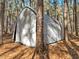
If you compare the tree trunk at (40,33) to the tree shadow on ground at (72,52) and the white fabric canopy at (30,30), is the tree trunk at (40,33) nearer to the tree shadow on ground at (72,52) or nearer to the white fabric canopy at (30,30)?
the tree shadow on ground at (72,52)

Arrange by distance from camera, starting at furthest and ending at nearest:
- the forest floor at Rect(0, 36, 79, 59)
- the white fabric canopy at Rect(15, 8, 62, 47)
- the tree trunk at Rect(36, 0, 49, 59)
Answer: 1. the white fabric canopy at Rect(15, 8, 62, 47)
2. the forest floor at Rect(0, 36, 79, 59)
3. the tree trunk at Rect(36, 0, 49, 59)

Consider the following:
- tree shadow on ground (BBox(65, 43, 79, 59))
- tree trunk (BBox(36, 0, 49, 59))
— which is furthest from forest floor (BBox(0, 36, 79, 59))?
tree trunk (BBox(36, 0, 49, 59))

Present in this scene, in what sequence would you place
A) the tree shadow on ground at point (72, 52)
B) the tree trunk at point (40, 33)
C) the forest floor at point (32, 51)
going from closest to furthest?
1. the tree trunk at point (40, 33)
2. the forest floor at point (32, 51)
3. the tree shadow on ground at point (72, 52)

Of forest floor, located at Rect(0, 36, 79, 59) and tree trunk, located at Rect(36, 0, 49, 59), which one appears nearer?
tree trunk, located at Rect(36, 0, 49, 59)

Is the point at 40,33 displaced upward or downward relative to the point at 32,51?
upward

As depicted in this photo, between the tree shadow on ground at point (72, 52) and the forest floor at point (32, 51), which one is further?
the tree shadow on ground at point (72, 52)

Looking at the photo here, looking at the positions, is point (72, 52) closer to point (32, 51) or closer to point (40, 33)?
point (32, 51)

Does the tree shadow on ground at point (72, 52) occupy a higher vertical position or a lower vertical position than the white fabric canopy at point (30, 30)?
lower

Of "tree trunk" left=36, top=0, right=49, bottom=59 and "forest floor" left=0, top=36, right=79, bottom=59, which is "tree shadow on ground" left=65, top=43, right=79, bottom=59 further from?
"tree trunk" left=36, top=0, right=49, bottom=59

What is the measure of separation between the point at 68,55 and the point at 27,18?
5596 millimetres

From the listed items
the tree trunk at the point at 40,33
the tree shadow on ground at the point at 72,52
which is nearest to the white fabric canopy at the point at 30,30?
the tree shadow on ground at the point at 72,52

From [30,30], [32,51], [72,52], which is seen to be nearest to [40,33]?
[32,51]

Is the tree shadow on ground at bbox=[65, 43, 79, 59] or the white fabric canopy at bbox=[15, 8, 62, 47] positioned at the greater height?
the white fabric canopy at bbox=[15, 8, 62, 47]

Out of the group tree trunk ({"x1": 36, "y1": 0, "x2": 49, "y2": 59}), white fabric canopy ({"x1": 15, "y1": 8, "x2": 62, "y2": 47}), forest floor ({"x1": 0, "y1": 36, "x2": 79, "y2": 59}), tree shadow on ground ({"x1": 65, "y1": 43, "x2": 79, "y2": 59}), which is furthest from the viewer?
white fabric canopy ({"x1": 15, "y1": 8, "x2": 62, "y2": 47})
